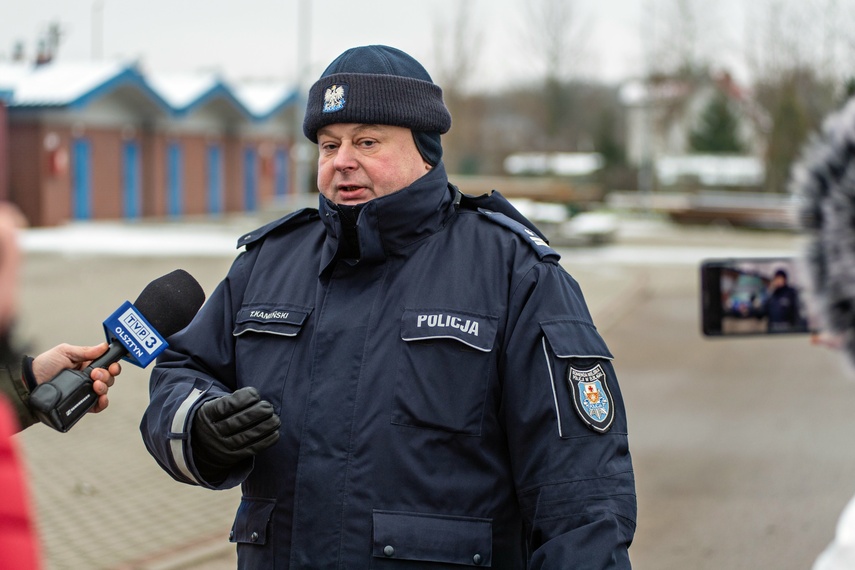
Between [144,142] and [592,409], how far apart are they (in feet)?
103

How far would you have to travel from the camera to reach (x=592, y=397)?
238 centimetres

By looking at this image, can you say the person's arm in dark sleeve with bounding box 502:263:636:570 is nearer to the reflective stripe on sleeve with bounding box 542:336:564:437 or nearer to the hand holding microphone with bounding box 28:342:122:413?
the reflective stripe on sleeve with bounding box 542:336:564:437

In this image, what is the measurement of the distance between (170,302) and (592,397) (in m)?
1.06

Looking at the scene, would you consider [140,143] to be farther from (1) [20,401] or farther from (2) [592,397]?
(2) [592,397]

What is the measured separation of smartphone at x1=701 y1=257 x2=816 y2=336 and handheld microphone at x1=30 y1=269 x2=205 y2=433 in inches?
56.8

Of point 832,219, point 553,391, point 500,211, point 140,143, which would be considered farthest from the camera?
point 140,143

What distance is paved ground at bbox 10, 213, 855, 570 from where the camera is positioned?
555cm

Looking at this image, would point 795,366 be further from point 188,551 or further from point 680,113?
point 680,113

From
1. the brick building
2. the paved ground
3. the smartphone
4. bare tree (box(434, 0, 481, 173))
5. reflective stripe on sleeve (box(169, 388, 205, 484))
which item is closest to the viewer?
reflective stripe on sleeve (box(169, 388, 205, 484))

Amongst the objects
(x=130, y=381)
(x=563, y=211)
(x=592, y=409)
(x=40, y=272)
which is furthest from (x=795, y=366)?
(x=563, y=211)

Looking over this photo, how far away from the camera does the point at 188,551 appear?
5340 mm

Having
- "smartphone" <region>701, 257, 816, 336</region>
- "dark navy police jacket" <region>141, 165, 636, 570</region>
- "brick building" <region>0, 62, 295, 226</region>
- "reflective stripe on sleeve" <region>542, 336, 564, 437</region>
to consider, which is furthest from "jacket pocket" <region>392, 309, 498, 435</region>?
"brick building" <region>0, 62, 295, 226</region>

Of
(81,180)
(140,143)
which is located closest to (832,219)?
(81,180)

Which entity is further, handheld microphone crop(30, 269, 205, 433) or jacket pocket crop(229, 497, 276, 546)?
jacket pocket crop(229, 497, 276, 546)
